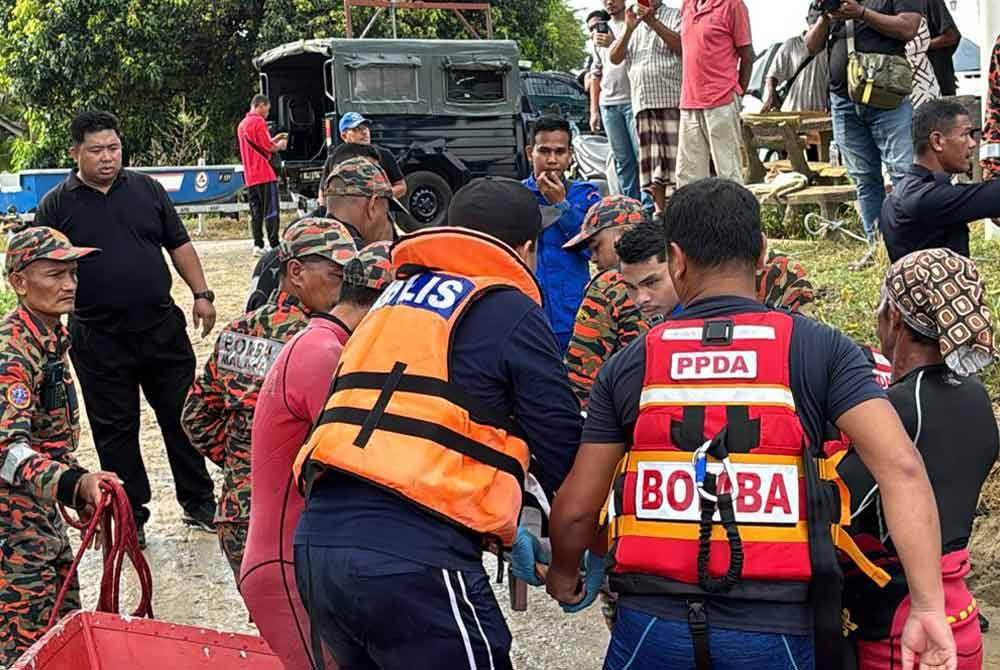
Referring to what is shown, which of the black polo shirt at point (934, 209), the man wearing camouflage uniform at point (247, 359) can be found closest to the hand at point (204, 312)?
the man wearing camouflage uniform at point (247, 359)

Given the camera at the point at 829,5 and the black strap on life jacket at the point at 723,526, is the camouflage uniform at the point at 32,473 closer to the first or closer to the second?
the black strap on life jacket at the point at 723,526

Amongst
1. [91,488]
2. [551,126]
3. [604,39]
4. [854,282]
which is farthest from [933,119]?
[604,39]

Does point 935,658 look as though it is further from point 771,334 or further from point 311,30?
point 311,30

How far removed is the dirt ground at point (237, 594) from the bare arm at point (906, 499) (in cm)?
244

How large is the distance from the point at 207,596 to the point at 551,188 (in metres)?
2.61

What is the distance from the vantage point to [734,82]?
7664mm

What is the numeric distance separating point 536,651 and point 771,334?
9.17 ft

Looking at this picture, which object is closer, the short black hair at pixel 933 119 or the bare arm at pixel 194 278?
the short black hair at pixel 933 119

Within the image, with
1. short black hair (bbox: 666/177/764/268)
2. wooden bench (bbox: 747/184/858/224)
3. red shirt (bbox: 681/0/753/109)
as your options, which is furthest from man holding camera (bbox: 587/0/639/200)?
short black hair (bbox: 666/177/764/268)

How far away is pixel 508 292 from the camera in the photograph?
2889 mm

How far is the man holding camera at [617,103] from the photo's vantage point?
29.9ft

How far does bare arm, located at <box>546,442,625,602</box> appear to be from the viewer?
2.79m

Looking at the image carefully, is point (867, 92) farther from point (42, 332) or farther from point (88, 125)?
point (42, 332)

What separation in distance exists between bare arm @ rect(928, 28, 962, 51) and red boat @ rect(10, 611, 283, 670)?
18.8 ft
